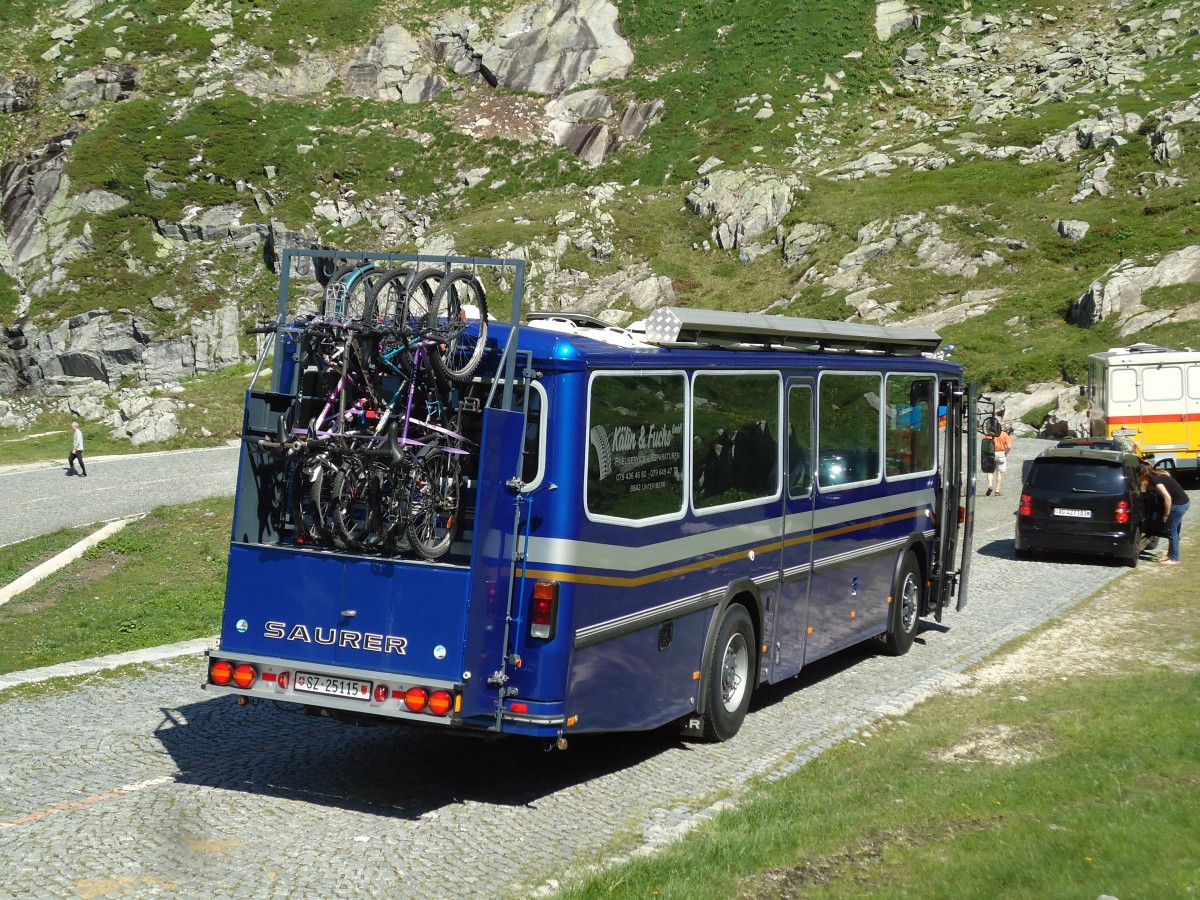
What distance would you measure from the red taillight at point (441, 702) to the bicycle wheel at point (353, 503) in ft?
3.55

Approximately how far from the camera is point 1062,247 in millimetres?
54656

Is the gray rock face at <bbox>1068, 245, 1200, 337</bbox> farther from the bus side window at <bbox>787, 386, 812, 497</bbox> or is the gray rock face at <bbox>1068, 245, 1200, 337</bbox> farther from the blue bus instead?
the blue bus

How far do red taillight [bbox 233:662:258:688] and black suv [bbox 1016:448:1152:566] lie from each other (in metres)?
15.4

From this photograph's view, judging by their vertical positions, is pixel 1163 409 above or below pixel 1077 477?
above

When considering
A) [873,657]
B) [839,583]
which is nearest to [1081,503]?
[873,657]

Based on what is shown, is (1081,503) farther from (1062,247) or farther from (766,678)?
(1062,247)

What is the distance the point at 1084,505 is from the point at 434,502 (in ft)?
49.2

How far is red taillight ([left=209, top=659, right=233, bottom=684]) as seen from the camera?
812 centimetres

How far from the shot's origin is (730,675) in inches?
394

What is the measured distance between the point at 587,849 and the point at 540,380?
287 centimetres

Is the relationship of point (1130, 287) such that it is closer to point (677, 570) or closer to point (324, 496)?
point (677, 570)

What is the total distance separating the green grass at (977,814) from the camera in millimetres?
6227

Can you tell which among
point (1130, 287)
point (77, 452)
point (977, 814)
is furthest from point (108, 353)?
point (977, 814)

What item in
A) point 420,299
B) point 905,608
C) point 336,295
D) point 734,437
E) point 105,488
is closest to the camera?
point 336,295
